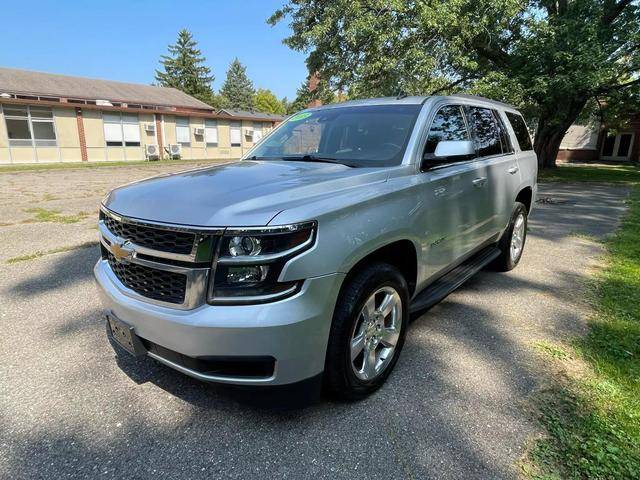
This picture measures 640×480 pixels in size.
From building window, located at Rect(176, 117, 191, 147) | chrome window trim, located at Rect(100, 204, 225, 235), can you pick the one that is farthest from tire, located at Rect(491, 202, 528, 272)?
building window, located at Rect(176, 117, 191, 147)

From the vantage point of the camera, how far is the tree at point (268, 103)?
80562 millimetres

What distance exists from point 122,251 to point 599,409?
9.70 ft

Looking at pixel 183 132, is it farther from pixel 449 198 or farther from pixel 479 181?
pixel 449 198

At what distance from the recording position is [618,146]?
3362 centimetres

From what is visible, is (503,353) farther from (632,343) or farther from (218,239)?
(218,239)

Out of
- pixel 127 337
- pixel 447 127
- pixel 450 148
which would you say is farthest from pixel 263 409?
pixel 447 127

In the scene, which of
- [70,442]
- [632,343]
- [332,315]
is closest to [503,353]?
[632,343]

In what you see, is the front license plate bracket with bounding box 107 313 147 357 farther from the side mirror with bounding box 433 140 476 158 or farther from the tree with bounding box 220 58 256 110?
the tree with bounding box 220 58 256 110

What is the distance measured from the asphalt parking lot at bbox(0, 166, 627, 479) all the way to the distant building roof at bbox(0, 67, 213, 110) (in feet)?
91.8

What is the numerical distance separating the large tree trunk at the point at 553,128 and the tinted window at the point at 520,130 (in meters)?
11.8

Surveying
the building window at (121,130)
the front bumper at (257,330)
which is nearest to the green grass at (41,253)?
the front bumper at (257,330)

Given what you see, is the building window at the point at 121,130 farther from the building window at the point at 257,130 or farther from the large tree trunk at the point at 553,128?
the large tree trunk at the point at 553,128

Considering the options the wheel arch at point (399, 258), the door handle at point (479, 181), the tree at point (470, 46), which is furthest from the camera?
the tree at point (470, 46)

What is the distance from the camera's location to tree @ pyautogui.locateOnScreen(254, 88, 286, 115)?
80562 millimetres
